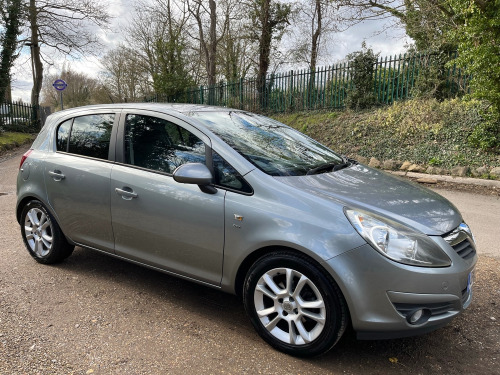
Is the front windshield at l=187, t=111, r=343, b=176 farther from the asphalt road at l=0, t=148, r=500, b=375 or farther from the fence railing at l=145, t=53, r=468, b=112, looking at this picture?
the fence railing at l=145, t=53, r=468, b=112

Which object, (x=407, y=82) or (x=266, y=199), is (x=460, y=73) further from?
(x=266, y=199)

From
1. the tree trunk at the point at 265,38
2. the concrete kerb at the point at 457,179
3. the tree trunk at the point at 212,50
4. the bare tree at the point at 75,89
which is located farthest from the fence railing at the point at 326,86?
the bare tree at the point at 75,89

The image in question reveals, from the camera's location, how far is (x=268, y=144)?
3.29 meters

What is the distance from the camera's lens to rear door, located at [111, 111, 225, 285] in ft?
9.36

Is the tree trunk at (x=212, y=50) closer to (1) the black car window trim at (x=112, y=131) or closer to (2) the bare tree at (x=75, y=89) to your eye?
(1) the black car window trim at (x=112, y=131)

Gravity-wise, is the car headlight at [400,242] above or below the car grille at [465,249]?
above

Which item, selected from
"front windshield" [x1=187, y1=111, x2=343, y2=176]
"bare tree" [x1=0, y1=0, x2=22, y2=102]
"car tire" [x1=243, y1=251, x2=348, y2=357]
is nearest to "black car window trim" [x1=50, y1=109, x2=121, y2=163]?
"front windshield" [x1=187, y1=111, x2=343, y2=176]

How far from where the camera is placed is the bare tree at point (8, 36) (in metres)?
17.8

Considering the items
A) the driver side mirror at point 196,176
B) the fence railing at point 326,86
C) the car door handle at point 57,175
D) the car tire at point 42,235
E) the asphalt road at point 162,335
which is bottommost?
the asphalt road at point 162,335

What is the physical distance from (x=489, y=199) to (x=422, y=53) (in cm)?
580

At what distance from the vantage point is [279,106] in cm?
1588

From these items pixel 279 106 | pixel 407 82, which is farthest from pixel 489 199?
pixel 279 106

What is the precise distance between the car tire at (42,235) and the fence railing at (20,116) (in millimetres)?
18270

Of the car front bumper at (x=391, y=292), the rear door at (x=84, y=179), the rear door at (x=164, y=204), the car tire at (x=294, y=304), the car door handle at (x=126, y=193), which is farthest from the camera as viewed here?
the rear door at (x=84, y=179)
